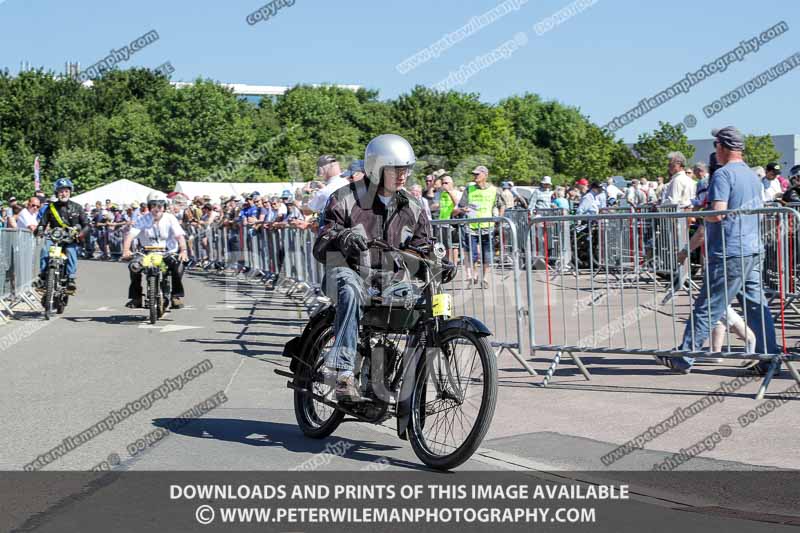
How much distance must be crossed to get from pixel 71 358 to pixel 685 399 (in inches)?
268

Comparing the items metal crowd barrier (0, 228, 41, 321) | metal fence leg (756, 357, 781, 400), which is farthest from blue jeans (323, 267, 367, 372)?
metal crowd barrier (0, 228, 41, 321)

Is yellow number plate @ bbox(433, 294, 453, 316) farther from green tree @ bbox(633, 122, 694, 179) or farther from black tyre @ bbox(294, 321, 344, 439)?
green tree @ bbox(633, 122, 694, 179)

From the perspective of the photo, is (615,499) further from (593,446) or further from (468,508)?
(593,446)

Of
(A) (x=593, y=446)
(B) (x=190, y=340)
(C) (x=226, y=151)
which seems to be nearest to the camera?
(A) (x=593, y=446)

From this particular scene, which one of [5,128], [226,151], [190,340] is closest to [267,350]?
[190,340]

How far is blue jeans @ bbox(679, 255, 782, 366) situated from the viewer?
8.86m

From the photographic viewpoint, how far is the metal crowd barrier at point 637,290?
893 cm

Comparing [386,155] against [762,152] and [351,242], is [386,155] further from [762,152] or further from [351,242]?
[762,152]

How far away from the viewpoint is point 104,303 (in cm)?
1995

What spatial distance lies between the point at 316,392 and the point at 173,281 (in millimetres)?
10874

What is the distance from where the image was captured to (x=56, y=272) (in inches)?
689

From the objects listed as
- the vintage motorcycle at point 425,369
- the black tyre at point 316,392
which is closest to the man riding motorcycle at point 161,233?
the black tyre at point 316,392

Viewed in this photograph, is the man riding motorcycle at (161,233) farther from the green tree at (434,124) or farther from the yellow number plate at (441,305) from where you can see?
the green tree at (434,124)

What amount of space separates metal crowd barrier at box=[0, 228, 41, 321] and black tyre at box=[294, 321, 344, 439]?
34.8 feet
